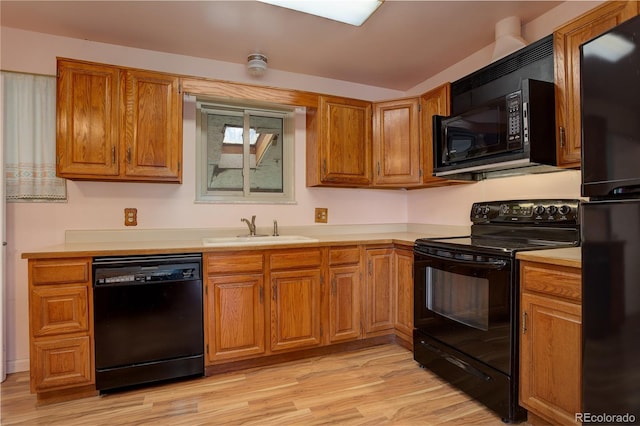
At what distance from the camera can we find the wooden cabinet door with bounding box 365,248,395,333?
8.89 feet

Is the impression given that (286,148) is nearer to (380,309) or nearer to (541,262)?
(380,309)

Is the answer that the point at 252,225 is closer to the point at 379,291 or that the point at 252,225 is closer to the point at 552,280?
the point at 379,291

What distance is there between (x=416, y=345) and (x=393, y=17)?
226cm

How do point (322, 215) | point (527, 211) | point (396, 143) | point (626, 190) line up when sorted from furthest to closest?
point (322, 215) < point (396, 143) < point (527, 211) < point (626, 190)

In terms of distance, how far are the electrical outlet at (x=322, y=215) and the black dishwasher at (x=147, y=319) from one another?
1.27 metres

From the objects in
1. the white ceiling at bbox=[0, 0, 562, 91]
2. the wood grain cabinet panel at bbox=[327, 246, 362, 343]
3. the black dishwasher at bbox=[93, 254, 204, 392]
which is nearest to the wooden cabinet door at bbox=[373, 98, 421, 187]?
the white ceiling at bbox=[0, 0, 562, 91]

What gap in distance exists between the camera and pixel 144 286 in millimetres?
2082

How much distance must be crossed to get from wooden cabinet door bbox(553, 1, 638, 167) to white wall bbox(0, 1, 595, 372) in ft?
0.94

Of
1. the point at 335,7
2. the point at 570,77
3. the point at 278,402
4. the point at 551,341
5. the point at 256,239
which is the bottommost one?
the point at 278,402

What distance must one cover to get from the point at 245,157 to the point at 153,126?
2.75 ft

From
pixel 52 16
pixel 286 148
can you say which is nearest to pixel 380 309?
pixel 286 148

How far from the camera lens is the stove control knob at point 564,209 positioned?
6.41ft
